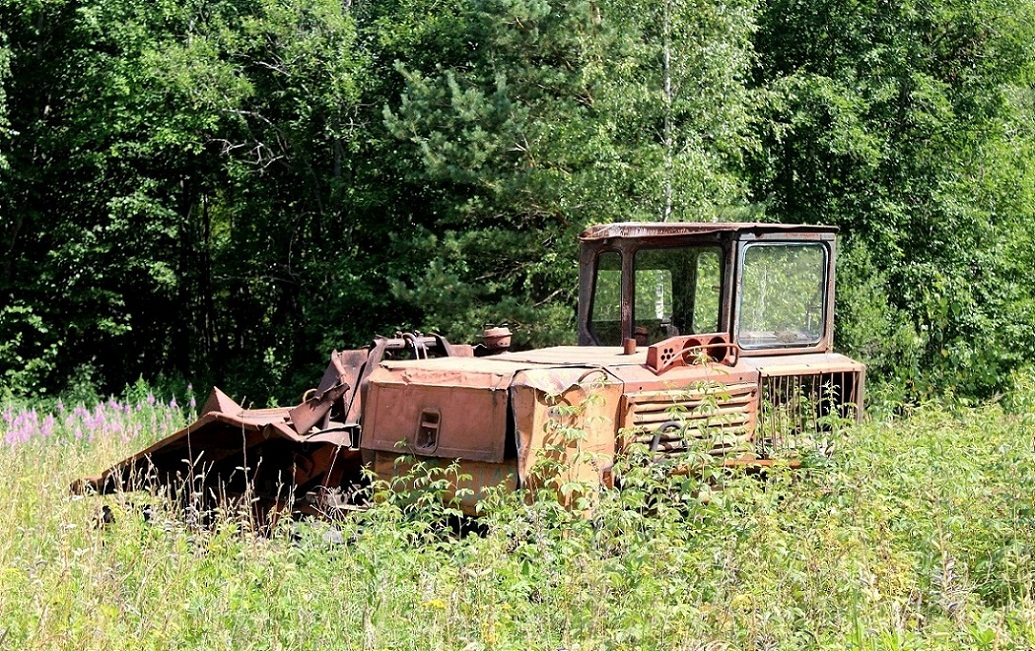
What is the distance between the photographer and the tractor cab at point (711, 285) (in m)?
8.33

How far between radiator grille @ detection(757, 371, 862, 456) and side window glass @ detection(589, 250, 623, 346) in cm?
129

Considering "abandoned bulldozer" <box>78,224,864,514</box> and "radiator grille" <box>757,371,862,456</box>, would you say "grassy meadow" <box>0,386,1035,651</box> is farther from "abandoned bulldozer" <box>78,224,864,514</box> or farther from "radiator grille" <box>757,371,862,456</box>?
"radiator grille" <box>757,371,862,456</box>

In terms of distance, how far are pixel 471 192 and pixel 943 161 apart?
27.8ft

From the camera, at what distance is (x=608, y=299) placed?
29.8ft

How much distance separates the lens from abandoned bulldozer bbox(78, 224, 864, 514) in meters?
7.05

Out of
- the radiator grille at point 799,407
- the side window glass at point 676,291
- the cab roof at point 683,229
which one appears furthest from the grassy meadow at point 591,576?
the cab roof at point 683,229

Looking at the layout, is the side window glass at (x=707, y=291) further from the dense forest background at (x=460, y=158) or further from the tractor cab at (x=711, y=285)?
the dense forest background at (x=460, y=158)

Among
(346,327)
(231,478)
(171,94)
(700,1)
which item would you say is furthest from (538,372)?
(171,94)

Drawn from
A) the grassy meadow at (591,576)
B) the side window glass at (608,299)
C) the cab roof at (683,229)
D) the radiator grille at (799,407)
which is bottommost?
the grassy meadow at (591,576)

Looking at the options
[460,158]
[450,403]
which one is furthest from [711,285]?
[460,158]

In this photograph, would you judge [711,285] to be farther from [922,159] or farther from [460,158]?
[922,159]

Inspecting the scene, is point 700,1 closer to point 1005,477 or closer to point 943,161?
point 943,161

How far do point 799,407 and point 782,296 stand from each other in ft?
2.66

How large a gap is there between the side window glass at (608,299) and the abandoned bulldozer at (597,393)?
0.01m
